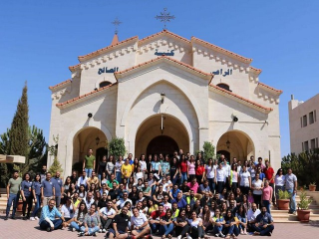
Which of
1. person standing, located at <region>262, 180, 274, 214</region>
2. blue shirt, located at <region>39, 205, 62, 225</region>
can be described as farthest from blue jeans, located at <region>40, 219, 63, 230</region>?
person standing, located at <region>262, 180, 274, 214</region>

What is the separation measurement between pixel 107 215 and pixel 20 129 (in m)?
13.4

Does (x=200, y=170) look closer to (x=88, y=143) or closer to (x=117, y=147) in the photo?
(x=117, y=147)

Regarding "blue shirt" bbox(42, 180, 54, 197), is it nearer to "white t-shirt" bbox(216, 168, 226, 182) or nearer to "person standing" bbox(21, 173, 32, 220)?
"person standing" bbox(21, 173, 32, 220)

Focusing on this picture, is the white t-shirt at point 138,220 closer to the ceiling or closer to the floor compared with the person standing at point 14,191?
closer to the floor

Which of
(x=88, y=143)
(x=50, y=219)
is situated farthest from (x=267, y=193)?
(x=88, y=143)

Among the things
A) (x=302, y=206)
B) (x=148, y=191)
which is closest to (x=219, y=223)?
(x=148, y=191)

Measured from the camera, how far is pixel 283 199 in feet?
48.6

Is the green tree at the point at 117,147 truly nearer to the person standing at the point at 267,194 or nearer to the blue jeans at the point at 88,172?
the blue jeans at the point at 88,172

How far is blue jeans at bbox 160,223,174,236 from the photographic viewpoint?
1089 centimetres

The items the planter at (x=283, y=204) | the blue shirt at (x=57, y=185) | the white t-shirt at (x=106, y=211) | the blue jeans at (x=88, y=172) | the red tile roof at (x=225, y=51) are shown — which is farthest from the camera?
the red tile roof at (x=225, y=51)

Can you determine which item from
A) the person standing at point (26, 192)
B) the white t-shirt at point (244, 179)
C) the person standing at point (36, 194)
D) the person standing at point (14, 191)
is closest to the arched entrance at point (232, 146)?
the white t-shirt at point (244, 179)

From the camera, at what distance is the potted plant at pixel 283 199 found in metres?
14.8

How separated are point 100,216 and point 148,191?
2.60 meters

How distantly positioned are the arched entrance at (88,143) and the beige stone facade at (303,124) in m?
22.1
